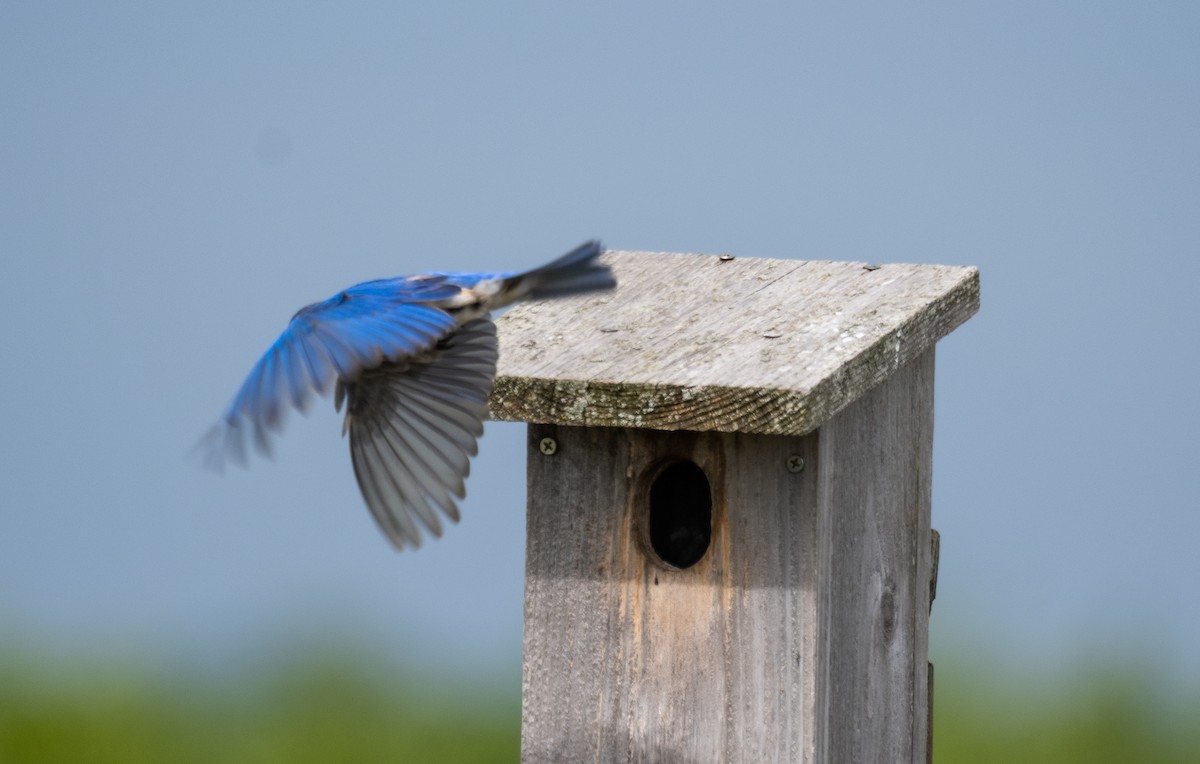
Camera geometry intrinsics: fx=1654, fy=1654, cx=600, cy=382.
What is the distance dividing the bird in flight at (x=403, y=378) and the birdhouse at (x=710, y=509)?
0.21ft

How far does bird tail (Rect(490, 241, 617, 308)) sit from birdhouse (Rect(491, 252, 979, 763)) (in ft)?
0.18

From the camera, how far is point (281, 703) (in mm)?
4738

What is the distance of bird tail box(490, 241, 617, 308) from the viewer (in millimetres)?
2582

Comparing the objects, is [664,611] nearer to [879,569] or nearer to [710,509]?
[710,509]

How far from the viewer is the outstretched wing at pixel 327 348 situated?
7.95 ft

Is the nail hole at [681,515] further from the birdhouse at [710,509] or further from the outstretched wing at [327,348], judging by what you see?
the outstretched wing at [327,348]

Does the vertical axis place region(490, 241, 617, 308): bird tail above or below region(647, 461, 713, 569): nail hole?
above

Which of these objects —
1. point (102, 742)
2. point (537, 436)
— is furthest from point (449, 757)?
point (537, 436)

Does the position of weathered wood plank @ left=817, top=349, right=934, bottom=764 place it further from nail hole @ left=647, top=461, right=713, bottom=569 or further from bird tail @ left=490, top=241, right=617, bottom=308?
bird tail @ left=490, top=241, right=617, bottom=308

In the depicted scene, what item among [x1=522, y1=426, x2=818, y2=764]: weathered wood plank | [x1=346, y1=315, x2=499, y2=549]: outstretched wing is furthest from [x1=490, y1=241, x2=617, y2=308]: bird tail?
[x1=522, y1=426, x2=818, y2=764]: weathered wood plank

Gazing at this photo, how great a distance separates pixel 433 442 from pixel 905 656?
3.23ft

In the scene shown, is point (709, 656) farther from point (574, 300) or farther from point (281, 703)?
point (281, 703)

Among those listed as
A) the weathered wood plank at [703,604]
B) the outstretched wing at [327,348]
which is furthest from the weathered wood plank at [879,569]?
the outstretched wing at [327,348]

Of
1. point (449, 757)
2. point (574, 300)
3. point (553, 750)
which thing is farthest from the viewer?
point (449, 757)
